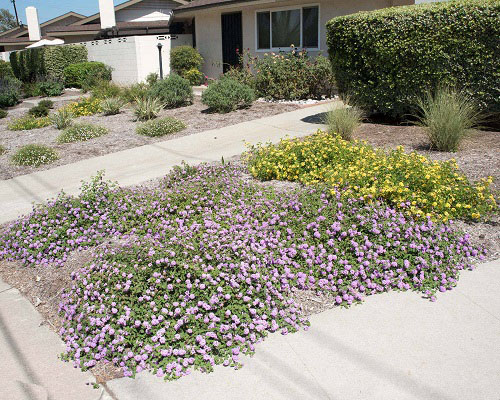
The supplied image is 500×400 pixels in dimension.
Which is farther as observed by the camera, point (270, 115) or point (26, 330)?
point (270, 115)

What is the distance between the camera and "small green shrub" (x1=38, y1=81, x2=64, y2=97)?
21.4 m

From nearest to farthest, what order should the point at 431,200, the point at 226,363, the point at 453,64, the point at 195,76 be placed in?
the point at 226,363 → the point at 431,200 → the point at 453,64 → the point at 195,76

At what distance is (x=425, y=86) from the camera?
879 centimetres

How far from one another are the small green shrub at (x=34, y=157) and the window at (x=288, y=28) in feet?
29.8

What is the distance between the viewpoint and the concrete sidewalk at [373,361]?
A: 301cm

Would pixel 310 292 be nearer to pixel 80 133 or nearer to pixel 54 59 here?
pixel 80 133

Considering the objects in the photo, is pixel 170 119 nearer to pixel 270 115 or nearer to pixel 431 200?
pixel 270 115

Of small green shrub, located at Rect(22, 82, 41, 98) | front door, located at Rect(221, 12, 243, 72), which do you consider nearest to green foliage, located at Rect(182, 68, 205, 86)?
front door, located at Rect(221, 12, 243, 72)

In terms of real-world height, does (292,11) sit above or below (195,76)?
above

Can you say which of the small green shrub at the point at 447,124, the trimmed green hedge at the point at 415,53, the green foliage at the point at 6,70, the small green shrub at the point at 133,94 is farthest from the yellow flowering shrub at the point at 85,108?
the green foliage at the point at 6,70

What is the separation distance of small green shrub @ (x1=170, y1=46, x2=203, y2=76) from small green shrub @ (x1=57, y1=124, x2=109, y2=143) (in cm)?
833

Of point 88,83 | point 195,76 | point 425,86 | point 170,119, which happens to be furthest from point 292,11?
point 88,83

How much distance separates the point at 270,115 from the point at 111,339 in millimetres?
8903

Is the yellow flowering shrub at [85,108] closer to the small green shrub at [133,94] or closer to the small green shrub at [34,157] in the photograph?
the small green shrub at [133,94]
